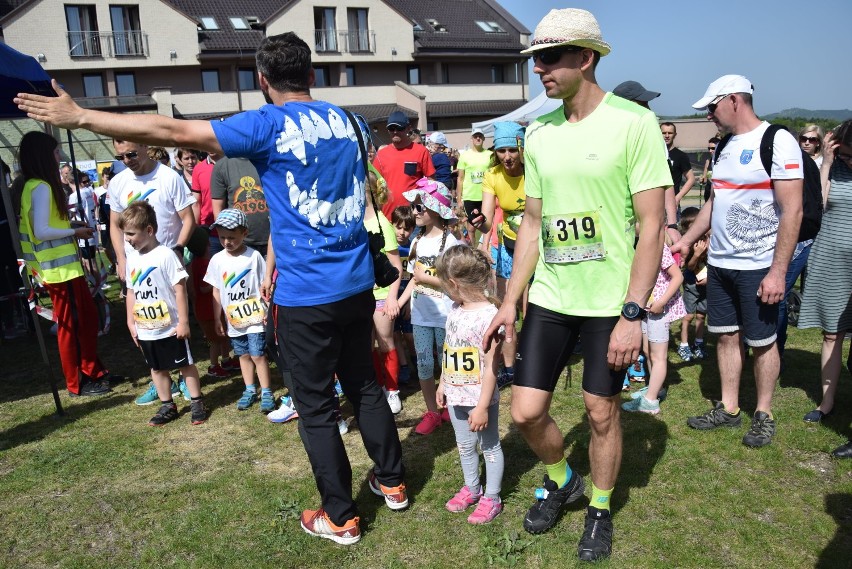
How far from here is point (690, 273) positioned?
6.30m

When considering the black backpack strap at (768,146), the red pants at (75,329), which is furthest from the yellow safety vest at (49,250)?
the black backpack strap at (768,146)

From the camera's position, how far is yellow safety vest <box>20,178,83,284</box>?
568cm

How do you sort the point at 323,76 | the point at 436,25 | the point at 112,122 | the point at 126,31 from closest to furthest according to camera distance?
the point at 112,122 < the point at 126,31 < the point at 323,76 < the point at 436,25

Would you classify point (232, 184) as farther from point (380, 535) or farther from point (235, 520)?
point (380, 535)

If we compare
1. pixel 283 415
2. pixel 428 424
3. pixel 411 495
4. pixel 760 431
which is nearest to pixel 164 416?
pixel 283 415

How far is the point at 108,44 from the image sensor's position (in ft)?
103

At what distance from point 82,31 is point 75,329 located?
31.1 m

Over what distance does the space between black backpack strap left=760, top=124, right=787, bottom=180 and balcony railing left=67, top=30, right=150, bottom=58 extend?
1322 inches

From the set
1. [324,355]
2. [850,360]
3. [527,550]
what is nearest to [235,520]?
[324,355]

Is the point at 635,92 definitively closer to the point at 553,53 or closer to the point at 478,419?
the point at 553,53

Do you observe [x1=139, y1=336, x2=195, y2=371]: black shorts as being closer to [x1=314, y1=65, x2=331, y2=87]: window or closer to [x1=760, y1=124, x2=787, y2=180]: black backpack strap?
[x1=760, y1=124, x2=787, y2=180]: black backpack strap

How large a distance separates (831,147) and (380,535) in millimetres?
3552

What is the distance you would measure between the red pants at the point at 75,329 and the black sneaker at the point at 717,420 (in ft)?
16.5

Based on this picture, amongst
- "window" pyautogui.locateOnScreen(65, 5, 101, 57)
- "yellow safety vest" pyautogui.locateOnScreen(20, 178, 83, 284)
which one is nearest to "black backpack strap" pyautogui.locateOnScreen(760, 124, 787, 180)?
"yellow safety vest" pyautogui.locateOnScreen(20, 178, 83, 284)
